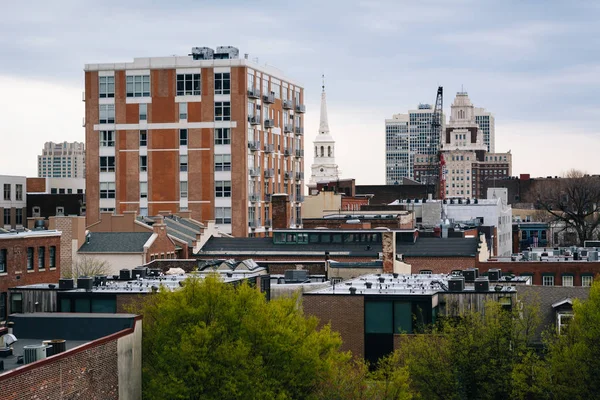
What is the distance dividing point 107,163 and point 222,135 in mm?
14574

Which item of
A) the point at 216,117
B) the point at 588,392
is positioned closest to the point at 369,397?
the point at 588,392

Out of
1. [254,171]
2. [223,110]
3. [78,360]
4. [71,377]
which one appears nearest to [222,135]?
[223,110]

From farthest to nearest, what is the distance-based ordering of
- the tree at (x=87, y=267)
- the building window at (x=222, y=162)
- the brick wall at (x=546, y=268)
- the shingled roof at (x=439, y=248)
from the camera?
the building window at (x=222, y=162)
the shingled roof at (x=439, y=248)
the brick wall at (x=546, y=268)
the tree at (x=87, y=267)

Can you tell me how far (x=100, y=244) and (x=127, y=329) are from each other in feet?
157

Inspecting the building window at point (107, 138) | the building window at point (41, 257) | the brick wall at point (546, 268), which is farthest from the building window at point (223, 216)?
the building window at point (41, 257)

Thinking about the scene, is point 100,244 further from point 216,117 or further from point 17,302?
point 216,117

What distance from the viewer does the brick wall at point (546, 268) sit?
9106cm

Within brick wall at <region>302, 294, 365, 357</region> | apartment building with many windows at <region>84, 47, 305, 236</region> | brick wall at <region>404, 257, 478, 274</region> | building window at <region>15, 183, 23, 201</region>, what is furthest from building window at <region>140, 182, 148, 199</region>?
brick wall at <region>302, 294, 365, 357</region>

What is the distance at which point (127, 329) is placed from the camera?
47.8 meters

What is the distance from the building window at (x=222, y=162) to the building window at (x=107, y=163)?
12708 millimetres

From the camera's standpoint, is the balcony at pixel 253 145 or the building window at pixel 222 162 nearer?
the building window at pixel 222 162

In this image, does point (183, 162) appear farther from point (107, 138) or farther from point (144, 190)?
point (107, 138)

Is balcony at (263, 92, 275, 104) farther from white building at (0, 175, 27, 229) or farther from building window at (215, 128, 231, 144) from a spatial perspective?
white building at (0, 175, 27, 229)

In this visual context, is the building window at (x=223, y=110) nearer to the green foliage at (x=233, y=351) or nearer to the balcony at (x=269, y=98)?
the balcony at (x=269, y=98)
